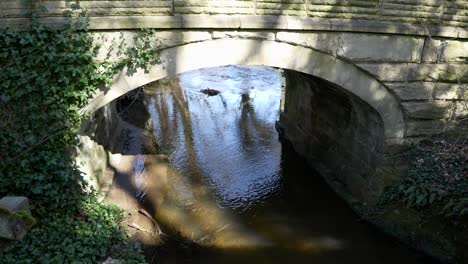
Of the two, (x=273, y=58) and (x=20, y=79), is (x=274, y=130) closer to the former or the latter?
(x=273, y=58)

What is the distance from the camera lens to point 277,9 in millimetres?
4438

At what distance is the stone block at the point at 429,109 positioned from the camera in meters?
5.32

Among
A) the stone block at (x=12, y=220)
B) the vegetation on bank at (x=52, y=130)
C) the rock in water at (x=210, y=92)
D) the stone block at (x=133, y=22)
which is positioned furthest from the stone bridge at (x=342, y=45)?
the rock in water at (x=210, y=92)

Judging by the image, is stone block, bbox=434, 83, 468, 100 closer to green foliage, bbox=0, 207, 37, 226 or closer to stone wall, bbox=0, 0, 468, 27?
stone wall, bbox=0, 0, 468, 27

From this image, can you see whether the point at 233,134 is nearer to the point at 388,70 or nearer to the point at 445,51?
the point at 388,70

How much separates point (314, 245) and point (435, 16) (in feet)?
11.7

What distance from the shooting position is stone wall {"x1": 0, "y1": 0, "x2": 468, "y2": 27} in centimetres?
400

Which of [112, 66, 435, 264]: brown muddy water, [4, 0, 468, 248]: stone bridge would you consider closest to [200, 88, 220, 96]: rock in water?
[112, 66, 435, 264]: brown muddy water

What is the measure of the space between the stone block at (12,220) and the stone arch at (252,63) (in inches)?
121

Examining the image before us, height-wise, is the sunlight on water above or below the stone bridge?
below

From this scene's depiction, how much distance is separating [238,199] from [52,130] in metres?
3.47

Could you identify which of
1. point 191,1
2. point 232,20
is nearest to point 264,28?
point 232,20

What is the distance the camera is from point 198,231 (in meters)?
5.73

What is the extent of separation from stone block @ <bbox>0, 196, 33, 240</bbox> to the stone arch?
307cm
